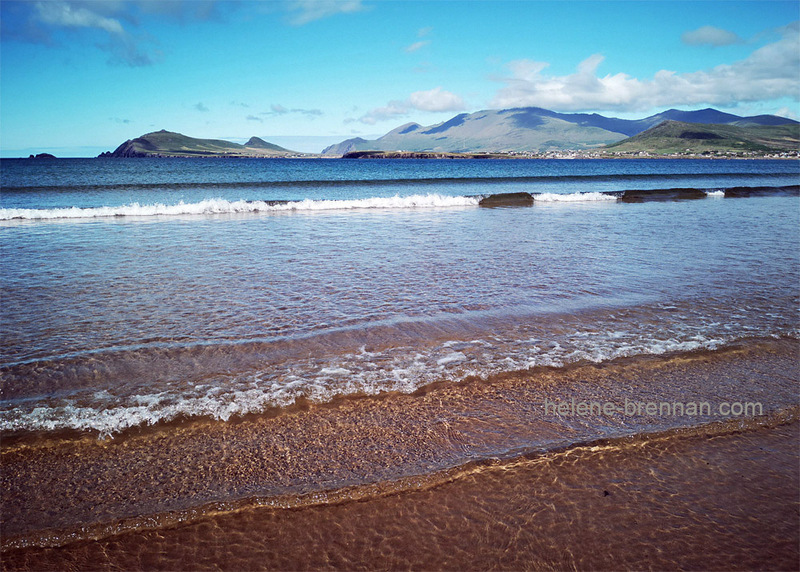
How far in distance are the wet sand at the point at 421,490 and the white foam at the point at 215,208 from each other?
69.3 ft

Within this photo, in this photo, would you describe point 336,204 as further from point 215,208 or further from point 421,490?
point 421,490

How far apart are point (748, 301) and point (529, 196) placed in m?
24.0

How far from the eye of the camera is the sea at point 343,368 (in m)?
3.49

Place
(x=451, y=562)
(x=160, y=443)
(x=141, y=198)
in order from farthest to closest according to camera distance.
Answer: (x=141, y=198) < (x=160, y=443) < (x=451, y=562)

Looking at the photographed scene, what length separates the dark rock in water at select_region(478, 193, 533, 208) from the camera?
2751 cm

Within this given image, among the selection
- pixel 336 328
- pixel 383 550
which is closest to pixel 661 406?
pixel 383 550

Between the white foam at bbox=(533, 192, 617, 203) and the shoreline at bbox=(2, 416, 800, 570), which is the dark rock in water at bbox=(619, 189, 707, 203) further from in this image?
the shoreline at bbox=(2, 416, 800, 570)

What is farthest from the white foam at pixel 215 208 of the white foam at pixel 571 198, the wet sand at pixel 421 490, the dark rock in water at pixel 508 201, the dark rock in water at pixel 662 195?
the wet sand at pixel 421 490

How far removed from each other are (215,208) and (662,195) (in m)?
31.0

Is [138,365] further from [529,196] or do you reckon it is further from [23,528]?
[529,196]

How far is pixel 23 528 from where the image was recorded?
3.01m

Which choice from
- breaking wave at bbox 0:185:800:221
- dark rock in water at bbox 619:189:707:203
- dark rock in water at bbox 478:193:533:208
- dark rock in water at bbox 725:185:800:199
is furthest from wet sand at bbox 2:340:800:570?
dark rock in water at bbox 725:185:800:199

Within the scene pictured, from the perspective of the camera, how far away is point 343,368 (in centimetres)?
516

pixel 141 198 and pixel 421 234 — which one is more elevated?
pixel 141 198
